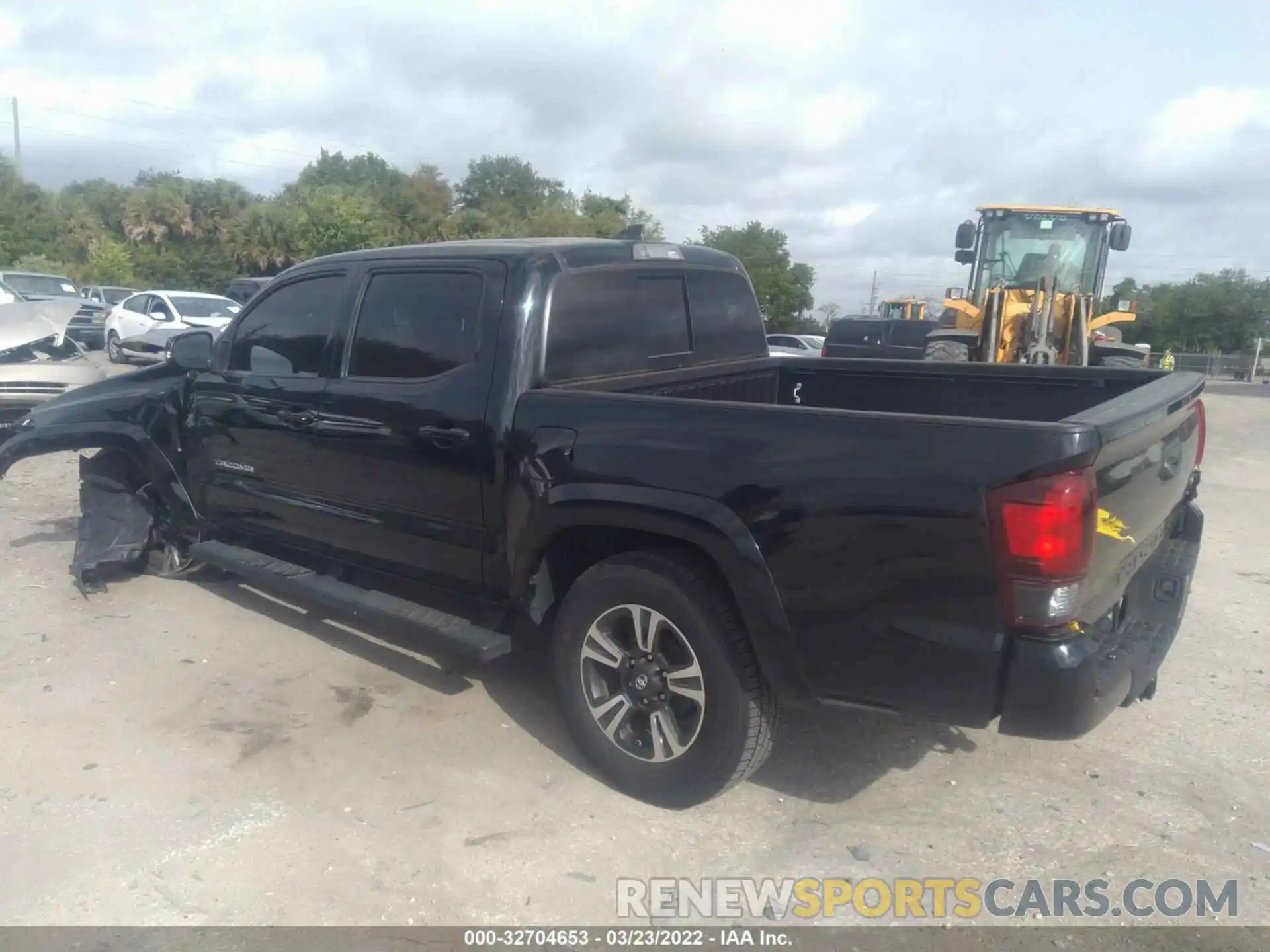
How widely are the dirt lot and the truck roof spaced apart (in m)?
1.98

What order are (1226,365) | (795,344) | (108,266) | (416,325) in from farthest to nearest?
(108,266), (1226,365), (795,344), (416,325)

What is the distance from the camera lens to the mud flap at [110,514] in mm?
5844

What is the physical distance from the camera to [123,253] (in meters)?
41.4

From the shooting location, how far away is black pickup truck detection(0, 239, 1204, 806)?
2859mm

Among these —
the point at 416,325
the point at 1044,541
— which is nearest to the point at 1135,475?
the point at 1044,541

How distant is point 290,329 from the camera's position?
4.93 meters

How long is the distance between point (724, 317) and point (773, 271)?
147 ft

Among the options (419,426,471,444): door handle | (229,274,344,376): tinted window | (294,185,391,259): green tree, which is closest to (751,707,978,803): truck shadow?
(419,426,471,444): door handle

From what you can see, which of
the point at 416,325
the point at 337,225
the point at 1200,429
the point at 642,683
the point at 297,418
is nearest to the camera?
the point at 642,683

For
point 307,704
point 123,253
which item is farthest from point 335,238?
point 307,704

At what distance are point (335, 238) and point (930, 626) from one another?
119 feet

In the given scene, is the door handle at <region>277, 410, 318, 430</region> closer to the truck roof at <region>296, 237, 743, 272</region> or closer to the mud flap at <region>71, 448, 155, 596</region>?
the truck roof at <region>296, 237, 743, 272</region>

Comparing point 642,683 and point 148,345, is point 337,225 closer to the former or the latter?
point 148,345

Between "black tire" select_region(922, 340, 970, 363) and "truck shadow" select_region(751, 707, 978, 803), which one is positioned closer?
"truck shadow" select_region(751, 707, 978, 803)
